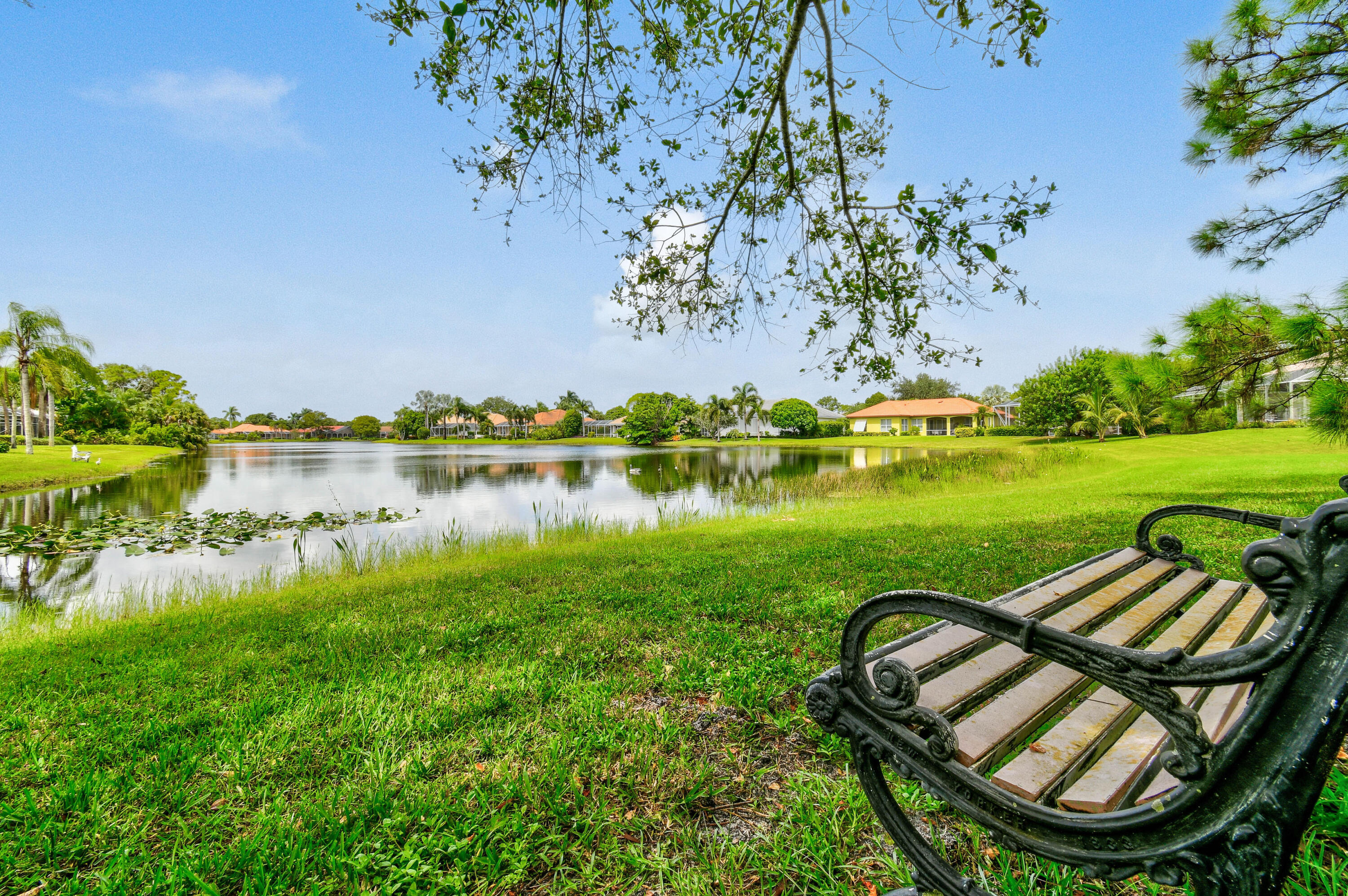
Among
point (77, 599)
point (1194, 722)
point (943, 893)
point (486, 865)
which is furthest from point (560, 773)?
point (77, 599)

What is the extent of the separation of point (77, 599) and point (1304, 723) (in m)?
10.3

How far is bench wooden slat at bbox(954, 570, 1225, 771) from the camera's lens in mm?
1407

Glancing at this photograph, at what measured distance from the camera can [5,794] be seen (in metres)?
2.01

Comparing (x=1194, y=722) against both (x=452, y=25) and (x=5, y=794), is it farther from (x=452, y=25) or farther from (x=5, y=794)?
(x=452, y=25)

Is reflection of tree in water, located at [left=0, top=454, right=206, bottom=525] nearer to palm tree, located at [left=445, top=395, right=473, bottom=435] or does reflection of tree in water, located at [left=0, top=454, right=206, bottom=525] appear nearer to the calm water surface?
the calm water surface

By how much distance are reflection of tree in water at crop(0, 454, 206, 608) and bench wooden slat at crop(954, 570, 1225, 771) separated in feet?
31.3

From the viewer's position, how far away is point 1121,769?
136 cm

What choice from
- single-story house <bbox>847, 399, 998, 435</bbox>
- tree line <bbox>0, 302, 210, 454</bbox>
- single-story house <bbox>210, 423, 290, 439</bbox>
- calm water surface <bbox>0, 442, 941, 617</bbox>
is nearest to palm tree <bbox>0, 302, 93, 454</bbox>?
tree line <bbox>0, 302, 210, 454</bbox>

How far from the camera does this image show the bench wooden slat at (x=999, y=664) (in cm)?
158

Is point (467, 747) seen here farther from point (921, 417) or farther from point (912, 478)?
point (921, 417)

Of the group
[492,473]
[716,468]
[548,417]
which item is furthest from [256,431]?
[716,468]

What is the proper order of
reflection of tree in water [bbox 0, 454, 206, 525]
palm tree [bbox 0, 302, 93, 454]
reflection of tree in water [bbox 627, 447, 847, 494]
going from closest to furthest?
reflection of tree in water [bbox 0, 454, 206, 525] < reflection of tree in water [bbox 627, 447, 847, 494] < palm tree [bbox 0, 302, 93, 454]

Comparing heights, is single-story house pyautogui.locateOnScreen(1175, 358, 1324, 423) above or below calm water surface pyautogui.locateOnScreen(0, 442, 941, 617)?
above

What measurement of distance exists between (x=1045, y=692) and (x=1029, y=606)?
0.46 metres
